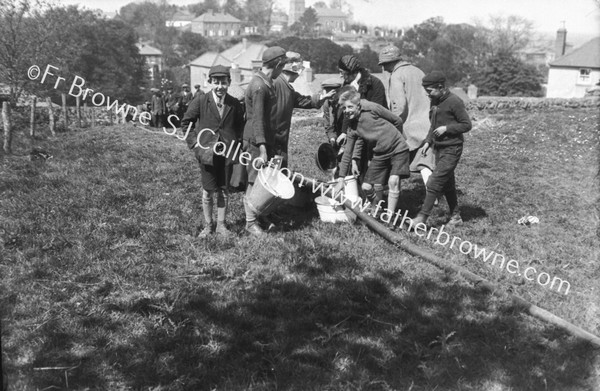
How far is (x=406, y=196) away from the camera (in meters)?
8.77

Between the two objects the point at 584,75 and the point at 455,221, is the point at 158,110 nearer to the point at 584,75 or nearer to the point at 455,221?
the point at 455,221

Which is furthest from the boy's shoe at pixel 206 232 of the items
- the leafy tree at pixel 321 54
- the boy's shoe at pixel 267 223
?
the leafy tree at pixel 321 54

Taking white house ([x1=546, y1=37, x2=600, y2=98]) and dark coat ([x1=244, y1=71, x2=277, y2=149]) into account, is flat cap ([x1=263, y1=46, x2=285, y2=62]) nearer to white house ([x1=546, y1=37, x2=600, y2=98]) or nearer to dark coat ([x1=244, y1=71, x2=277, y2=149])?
dark coat ([x1=244, y1=71, x2=277, y2=149])

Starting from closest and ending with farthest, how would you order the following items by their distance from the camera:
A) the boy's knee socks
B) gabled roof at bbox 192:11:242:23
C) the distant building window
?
1. the boy's knee socks
2. the distant building window
3. gabled roof at bbox 192:11:242:23

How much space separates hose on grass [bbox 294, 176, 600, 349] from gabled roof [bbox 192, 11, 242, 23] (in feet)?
499

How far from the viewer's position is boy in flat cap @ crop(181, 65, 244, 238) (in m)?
6.51

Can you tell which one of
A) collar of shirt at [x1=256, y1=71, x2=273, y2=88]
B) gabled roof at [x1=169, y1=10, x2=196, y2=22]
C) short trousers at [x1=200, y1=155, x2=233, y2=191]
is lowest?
short trousers at [x1=200, y1=155, x2=233, y2=191]

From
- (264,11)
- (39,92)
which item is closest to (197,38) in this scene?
(264,11)

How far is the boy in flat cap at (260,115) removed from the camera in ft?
21.8

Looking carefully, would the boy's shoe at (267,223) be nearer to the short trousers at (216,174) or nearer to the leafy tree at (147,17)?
the short trousers at (216,174)

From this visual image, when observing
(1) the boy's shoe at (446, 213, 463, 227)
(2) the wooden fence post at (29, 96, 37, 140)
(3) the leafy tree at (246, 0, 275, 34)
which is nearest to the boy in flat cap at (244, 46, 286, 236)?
(1) the boy's shoe at (446, 213, 463, 227)

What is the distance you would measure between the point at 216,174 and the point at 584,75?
67040 millimetres

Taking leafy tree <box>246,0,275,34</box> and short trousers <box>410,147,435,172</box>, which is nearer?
short trousers <box>410,147,435,172</box>

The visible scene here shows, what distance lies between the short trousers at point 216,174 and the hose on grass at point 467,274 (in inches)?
49.8
